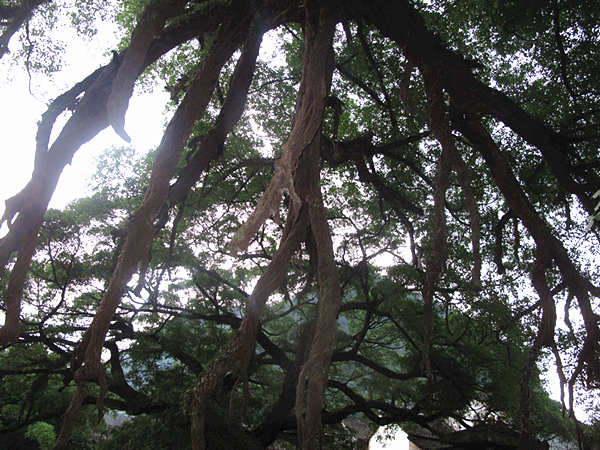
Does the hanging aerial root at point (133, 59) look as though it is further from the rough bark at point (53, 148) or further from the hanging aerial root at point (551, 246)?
the hanging aerial root at point (551, 246)

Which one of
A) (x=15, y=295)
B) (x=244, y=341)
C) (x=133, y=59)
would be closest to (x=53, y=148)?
(x=133, y=59)

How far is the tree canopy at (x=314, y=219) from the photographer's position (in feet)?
8.21

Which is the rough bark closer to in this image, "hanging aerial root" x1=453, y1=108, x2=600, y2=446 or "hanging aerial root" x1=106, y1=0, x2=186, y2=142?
"hanging aerial root" x1=106, y1=0, x2=186, y2=142

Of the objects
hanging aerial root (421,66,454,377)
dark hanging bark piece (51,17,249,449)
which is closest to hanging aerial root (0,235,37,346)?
dark hanging bark piece (51,17,249,449)

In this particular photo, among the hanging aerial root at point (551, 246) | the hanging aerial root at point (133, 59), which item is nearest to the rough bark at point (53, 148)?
the hanging aerial root at point (133, 59)

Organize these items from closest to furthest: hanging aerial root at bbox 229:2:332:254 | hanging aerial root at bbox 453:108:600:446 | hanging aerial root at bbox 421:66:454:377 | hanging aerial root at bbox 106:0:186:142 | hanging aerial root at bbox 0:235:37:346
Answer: hanging aerial root at bbox 229:2:332:254
hanging aerial root at bbox 0:235:37:346
hanging aerial root at bbox 106:0:186:142
hanging aerial root at bbox 453:108:600:446
hanging aerial root at bbox 421:66:454:377

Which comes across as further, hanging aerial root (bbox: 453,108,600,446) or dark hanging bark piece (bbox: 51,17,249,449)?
hanging aerial root (bbox: 453,108,600,446)

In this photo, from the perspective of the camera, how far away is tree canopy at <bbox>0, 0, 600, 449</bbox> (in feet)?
8.21

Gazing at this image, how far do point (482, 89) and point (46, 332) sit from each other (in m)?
7.60

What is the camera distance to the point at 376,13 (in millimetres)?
3879

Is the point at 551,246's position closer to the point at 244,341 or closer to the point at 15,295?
the point at 244,341

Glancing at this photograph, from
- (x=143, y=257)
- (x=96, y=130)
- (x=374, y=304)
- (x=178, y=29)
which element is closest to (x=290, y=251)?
(x=143, y=257)

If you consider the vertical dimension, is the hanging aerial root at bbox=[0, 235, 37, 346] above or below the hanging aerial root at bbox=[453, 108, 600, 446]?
below

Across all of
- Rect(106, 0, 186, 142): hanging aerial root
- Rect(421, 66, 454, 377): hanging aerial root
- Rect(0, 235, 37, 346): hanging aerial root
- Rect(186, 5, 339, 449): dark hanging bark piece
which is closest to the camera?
Rect(0, 235, 37, 346): hanging aerial root
